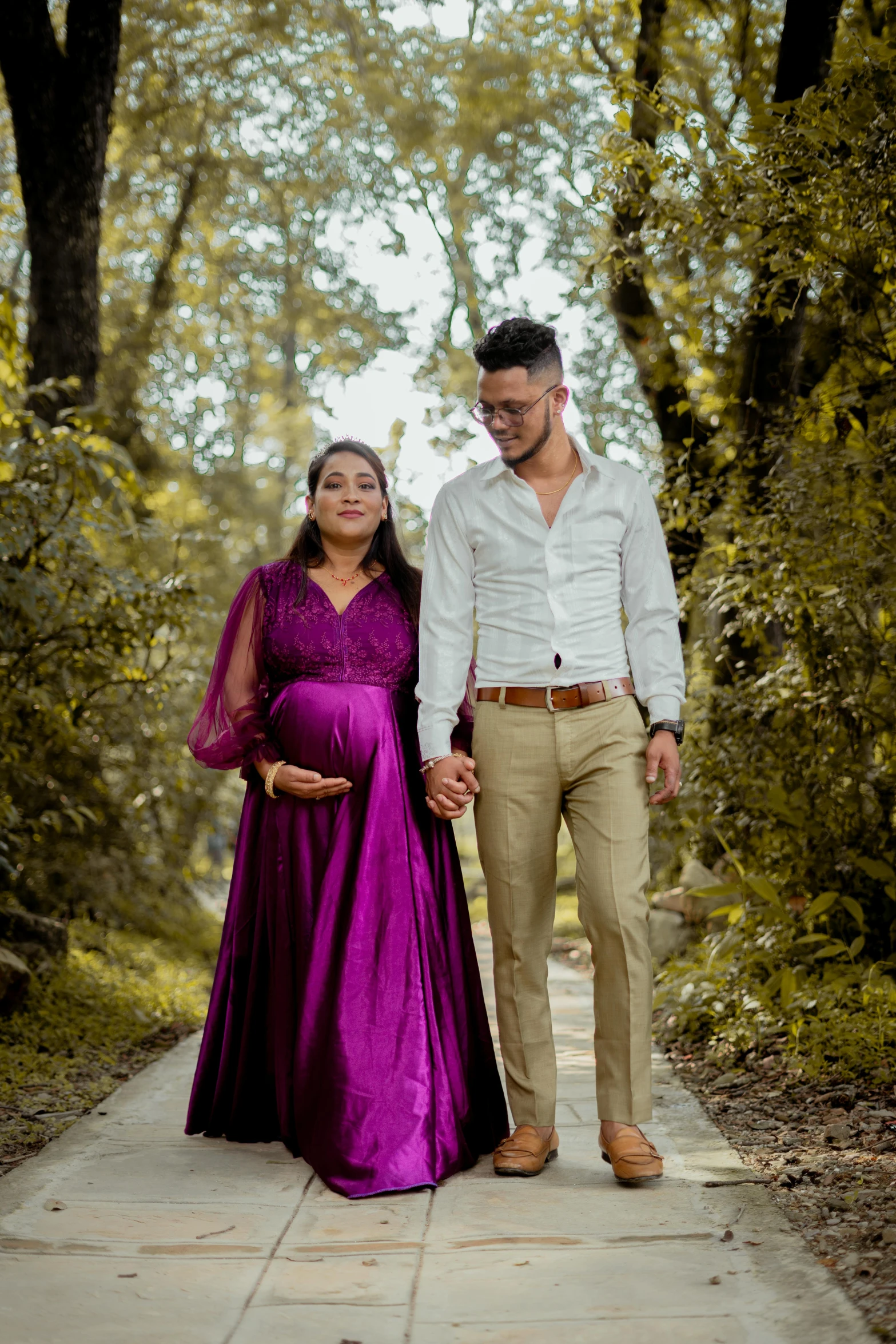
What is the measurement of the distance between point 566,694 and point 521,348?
0.91 m

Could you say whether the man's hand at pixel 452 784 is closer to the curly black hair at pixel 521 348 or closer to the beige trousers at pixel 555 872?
the beige trousers at pixel 555 872

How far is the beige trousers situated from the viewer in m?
3.22

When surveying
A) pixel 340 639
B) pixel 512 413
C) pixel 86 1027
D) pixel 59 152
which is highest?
pixel 59 152

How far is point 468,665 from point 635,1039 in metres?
1.09

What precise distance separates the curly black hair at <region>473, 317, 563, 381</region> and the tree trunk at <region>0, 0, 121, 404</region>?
4.42m

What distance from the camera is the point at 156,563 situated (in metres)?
11.7

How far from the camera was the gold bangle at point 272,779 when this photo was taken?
3.68 metres

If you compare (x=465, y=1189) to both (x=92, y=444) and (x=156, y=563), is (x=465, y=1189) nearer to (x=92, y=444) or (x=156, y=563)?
(x=92, y=444)

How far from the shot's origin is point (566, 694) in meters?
3.27

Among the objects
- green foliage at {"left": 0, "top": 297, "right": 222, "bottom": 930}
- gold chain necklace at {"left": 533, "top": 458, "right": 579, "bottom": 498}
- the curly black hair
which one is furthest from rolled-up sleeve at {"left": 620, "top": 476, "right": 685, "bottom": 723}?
green foliage at {"left": 0, "top": 297, "right": 222, "bottom": 930}

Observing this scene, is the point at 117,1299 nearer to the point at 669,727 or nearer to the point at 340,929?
the point at 340,929

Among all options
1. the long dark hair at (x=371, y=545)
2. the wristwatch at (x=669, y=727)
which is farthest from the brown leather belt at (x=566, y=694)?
the long dark hair at (x=371, y=545)

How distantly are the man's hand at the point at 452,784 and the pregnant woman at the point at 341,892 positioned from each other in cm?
30

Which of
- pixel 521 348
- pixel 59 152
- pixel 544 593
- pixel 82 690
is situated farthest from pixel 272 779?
pixel 59 152
